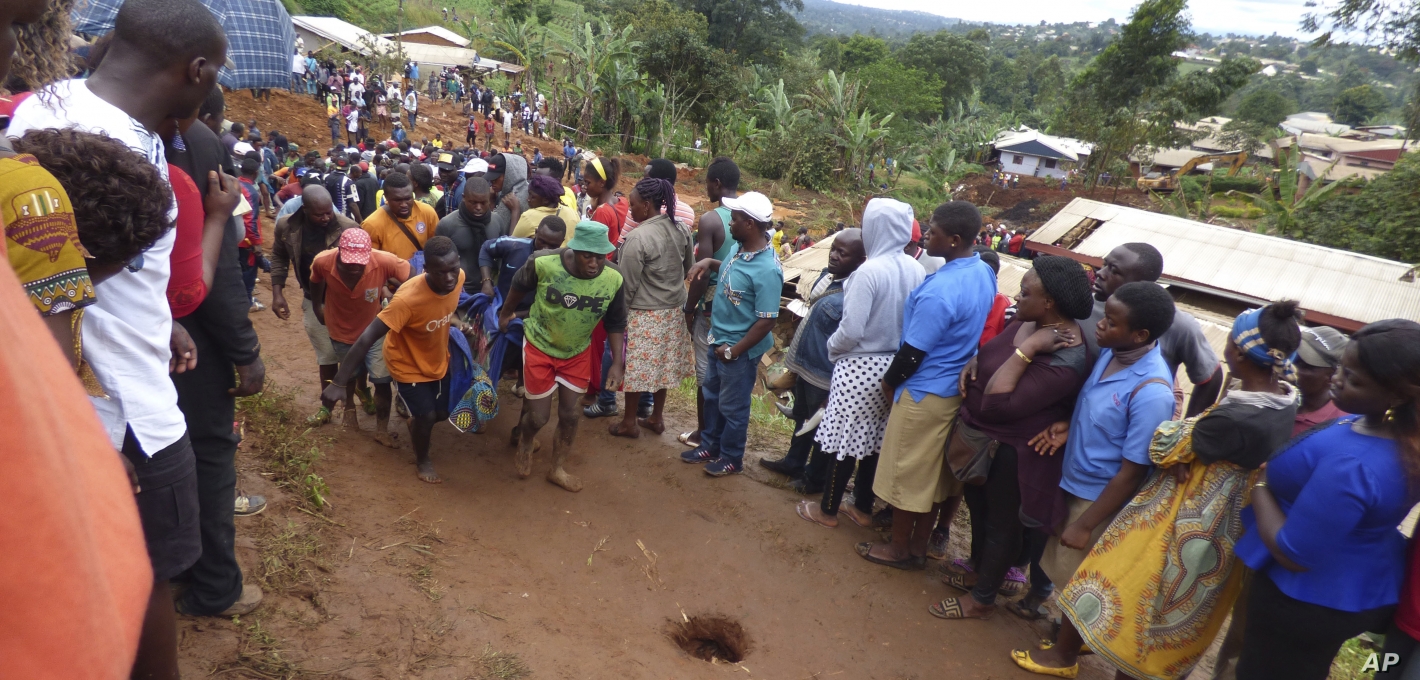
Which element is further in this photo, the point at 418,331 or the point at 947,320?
the point at 418,331

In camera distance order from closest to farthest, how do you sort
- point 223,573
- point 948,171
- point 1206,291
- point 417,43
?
point 223,573
point 1206,291
point 948,171
point 417,43

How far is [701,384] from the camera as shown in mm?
5391

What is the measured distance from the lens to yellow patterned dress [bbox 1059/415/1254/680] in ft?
9.61

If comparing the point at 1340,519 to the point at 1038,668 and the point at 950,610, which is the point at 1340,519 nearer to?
the point at 1038,668

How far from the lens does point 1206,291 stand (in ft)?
40.7

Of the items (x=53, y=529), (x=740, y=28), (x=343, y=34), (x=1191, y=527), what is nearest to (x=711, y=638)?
(x=1191, y=527)

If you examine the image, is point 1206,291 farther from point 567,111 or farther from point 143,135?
point 567,111

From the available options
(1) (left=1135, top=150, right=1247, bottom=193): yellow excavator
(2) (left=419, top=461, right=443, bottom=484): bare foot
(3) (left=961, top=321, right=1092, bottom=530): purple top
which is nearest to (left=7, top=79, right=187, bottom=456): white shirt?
(2) (left=419, top=461, right=443, bottom=484): bare foot

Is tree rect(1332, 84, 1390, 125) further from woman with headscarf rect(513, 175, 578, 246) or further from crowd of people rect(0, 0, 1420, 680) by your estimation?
woman with headscarf rect(513, 175, 578, 246)

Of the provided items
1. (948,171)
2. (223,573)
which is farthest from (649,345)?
(948,171)

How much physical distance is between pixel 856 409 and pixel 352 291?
3.13 metres

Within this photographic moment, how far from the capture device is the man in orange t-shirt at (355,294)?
4531 mm

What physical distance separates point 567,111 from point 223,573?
23.0 meters

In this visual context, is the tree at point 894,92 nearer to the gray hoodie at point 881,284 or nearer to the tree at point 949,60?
the tree at point 949,60
